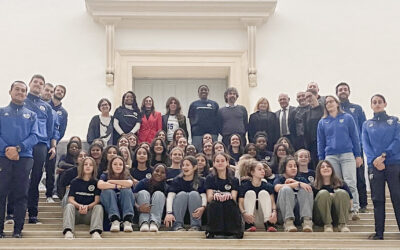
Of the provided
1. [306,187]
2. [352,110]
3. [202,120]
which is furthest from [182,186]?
[352,110]

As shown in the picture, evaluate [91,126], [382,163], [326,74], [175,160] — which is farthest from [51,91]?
[326,74]

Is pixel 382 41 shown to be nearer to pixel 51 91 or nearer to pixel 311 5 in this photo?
pixel 311 5

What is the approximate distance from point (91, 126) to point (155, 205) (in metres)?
2.53

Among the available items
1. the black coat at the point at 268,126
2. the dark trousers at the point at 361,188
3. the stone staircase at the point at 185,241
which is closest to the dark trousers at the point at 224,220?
the stone staircase at the point at 185,241

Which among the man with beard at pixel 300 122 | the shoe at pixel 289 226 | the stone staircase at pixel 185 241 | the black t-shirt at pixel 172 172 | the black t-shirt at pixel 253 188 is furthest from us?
the man with beard at pixel 300 122

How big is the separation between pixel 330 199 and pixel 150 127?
3.17 meters

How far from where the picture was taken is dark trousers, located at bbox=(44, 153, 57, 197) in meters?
7.99

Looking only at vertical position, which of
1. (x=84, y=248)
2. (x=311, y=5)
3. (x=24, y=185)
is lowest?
(x=84, y=248)

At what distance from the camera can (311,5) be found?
11742 millimetres

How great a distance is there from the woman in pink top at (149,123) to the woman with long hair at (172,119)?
96 millimetres

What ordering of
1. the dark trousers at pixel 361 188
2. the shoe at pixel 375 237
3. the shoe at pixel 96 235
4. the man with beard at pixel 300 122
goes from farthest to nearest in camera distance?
1. the man with beard at pixel 300 122
2. the dark trousers at pixel 361 188
3. the shoe at pixel 375 237
4. the shoe at pixel 96 235

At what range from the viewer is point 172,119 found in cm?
925

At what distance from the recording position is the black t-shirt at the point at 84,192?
693 centimetres

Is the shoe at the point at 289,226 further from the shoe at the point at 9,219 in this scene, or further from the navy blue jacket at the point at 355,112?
the shoe at the point at 9,219
